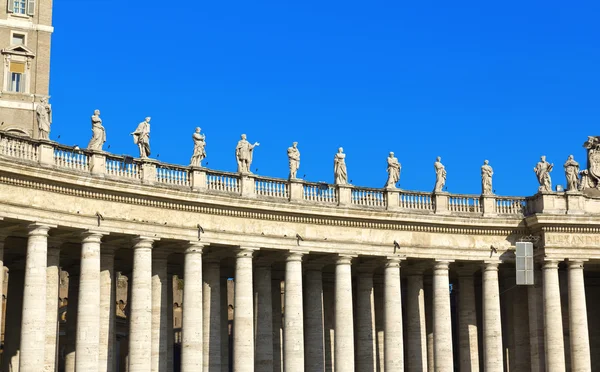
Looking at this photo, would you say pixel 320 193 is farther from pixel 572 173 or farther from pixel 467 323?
pixel 572 173

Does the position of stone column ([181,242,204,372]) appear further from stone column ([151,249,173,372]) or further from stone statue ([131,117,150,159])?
stone statue ([131,117,150,159])

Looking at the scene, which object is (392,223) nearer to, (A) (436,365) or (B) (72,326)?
(A) (436,365)

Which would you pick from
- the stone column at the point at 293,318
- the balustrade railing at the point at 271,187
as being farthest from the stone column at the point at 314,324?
the balustrade railing at the point at 271,187

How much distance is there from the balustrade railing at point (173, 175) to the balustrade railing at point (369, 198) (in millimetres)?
12345

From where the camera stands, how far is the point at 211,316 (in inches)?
3095

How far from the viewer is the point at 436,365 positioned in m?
83.9

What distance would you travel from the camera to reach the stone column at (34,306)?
67125 mm

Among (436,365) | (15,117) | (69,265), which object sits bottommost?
(436,365)

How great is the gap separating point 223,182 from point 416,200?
48.2 feet

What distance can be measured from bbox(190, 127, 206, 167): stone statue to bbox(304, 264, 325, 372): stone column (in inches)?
463

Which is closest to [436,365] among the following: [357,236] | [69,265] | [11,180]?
[357,236]

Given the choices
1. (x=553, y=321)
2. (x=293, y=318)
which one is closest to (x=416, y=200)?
(x=553, y=321)

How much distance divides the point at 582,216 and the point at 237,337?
25.4m

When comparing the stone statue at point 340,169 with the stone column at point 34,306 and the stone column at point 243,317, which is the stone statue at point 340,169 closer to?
the stone column at point 243,317
